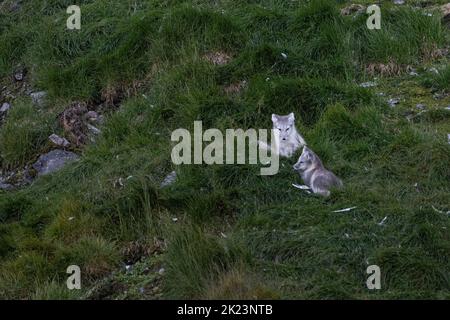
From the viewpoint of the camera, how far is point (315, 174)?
26.1 ft

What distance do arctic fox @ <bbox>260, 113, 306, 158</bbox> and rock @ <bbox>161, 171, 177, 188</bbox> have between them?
93 cm

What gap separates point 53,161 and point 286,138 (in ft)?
8.63

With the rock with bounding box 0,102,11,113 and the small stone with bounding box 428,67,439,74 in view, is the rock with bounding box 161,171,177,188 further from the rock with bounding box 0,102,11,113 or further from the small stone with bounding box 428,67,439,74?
the small stone with bounding box 428,67,439,74

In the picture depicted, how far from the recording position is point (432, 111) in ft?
30.1

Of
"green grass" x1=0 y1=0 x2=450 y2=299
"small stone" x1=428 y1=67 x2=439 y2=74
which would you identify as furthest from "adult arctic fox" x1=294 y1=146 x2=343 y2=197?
"small stone" x1=428 y1=67 x2=439 y2=74

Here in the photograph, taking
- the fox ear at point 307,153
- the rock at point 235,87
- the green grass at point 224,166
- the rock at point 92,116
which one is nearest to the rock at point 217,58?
the green grass at point 224,166

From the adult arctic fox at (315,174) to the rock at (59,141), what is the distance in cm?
284

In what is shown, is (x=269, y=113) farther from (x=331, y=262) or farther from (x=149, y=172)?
(x=331, y=262)

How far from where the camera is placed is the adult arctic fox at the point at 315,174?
791 cm

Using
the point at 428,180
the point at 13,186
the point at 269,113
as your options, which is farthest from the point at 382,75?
the point at 13,186

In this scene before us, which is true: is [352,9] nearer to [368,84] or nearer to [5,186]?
[368,84]

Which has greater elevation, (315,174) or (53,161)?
(315,174)

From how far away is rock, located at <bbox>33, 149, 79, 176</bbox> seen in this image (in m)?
9.44

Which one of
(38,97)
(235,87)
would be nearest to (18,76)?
(38,97)
